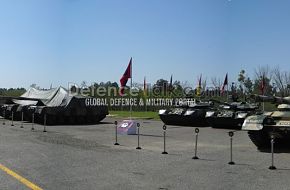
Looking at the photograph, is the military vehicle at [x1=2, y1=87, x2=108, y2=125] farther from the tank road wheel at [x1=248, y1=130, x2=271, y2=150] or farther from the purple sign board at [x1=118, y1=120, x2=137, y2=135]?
the tank road wheel at [x1=248, y1=130, x2=271, y2=150]

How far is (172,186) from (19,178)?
304cm

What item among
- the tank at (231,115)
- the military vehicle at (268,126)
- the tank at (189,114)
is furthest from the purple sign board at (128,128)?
the tank at (189,114)

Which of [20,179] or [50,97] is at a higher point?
[50,97]

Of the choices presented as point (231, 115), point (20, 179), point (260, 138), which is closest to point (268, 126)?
point (260, 138)

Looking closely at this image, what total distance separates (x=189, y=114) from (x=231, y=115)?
10.6 ft

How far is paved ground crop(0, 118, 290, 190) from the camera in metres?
8.50

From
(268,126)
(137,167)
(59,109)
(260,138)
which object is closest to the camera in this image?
(137,167)

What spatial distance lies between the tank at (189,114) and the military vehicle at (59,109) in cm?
557

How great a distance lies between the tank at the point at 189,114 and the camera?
26656 millimetres

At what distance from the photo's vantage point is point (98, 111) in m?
31.2

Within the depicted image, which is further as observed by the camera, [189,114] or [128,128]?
[189,114]

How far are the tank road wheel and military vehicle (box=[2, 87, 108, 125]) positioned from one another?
16.2 meters

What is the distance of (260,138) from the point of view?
15055 millimetres

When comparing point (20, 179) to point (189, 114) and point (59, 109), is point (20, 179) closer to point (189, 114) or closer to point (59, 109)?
point (189, 114)
